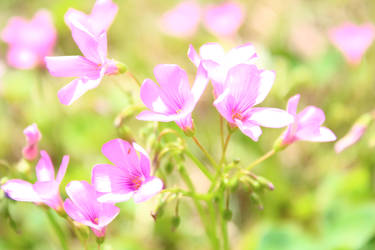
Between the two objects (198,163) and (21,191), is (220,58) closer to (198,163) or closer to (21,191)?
(198,163)

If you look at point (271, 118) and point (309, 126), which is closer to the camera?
point (271, 118)

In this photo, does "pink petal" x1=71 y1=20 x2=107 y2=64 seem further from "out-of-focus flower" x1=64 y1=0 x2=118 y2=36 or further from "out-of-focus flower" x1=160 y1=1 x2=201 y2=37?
"out-of-focus flower" x1=160 y1=1 x2=201 y2=37

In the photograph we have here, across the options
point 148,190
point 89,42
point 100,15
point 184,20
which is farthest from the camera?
point 184,20

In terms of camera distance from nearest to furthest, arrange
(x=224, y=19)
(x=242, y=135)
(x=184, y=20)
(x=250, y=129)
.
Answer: (x=250, y=129), (x=242, y=135), (x=224, y=19), (x=184, y=20)

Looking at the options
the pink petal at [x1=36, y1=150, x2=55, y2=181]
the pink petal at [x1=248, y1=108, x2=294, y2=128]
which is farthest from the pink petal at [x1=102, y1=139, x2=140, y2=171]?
the pink petal at [x1=248, y1=108, x2=294, y2=128]

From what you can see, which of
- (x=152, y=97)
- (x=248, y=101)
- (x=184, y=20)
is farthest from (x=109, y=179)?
(x=184, y=20)

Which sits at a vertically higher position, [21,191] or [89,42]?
[89,42]

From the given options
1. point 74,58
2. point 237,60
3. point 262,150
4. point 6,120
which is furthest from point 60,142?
point 237,60
